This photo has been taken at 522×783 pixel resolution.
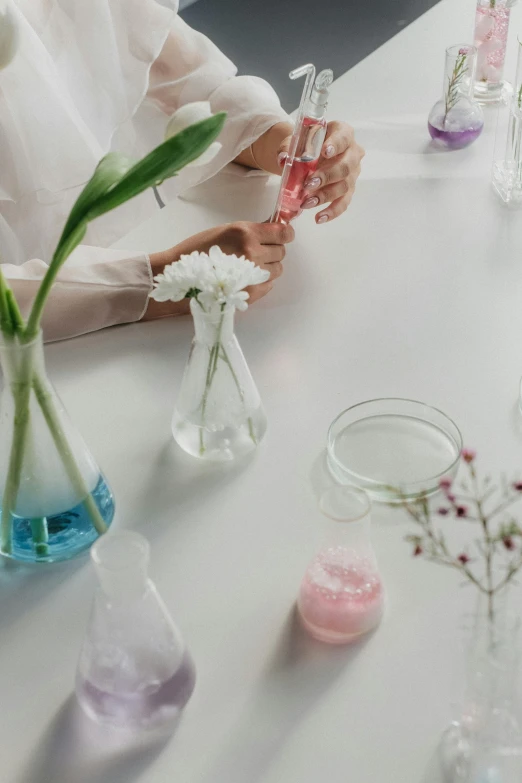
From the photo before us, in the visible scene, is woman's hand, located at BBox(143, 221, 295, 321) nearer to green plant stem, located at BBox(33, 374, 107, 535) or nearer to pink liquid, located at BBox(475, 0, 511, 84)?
green plant stem, located at BBox(33, 374, 107, 535)

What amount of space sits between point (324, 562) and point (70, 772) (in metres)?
0.22

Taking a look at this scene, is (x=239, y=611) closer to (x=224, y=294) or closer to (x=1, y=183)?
(x=224, y=294)

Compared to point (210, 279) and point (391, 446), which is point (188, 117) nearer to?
point (210, 279)

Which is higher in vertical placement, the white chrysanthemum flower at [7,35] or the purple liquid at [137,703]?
the white chrysanthemum flower at [7,35]

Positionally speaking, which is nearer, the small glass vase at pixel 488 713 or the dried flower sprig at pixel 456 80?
the small glass vase at pixel 488 713

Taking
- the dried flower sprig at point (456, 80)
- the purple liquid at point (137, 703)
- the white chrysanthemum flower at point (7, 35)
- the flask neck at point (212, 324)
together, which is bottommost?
the purple liquid at point (137, 703)

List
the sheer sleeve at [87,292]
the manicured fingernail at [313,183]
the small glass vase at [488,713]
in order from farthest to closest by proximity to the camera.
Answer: the manicured fingernail at [313,183] < the sheer sleeve at [87,292] < the small glass vase at [488,713]

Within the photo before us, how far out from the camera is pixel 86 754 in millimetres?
581

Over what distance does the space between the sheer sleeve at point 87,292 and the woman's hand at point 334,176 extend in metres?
0.23

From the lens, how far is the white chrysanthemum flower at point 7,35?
53cm

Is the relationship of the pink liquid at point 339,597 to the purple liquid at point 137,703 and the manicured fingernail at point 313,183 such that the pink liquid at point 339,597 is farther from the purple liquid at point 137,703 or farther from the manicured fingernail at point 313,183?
the manicured fingernail at point 313,183

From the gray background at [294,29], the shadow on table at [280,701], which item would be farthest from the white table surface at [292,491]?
the gray background at [294,29]

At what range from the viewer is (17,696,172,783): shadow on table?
568 millimetres

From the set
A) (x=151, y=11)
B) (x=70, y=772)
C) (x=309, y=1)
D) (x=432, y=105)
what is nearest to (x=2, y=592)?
(x=70, y=772)
